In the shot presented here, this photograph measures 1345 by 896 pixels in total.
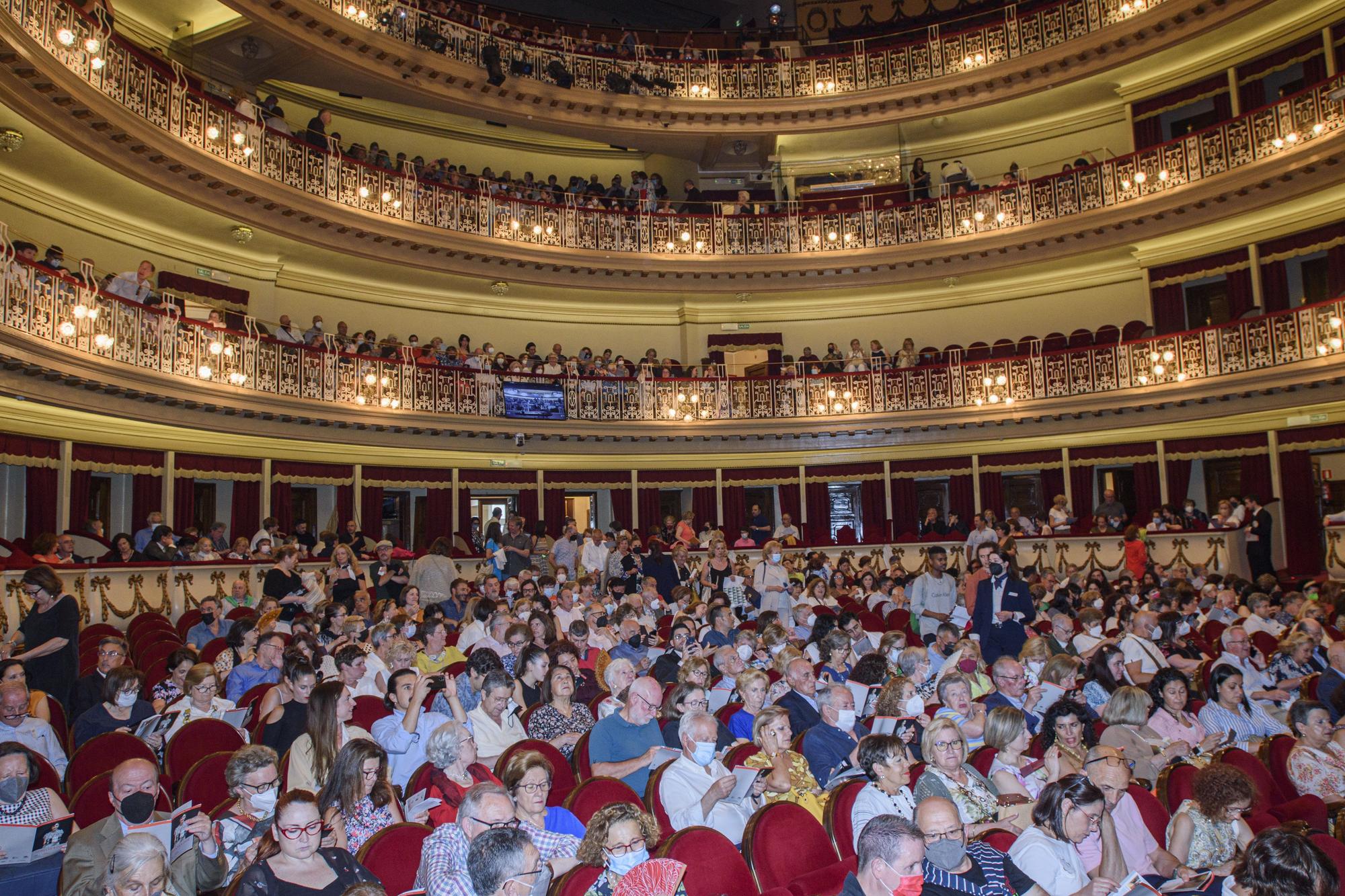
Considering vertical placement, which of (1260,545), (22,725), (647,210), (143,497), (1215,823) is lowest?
(1215,823)

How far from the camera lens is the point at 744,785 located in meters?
5.12

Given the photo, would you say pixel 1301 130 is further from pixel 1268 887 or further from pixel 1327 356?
pixel 1268 887

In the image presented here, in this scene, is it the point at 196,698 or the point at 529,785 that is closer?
the point at 529,785

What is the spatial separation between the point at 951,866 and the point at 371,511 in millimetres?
16954

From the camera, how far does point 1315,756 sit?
588 centimetres

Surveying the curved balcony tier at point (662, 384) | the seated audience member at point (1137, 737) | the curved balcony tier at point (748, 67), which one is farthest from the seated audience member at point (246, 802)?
the curved balcony tier at point (748, 67)

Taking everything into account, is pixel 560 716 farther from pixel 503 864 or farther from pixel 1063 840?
pixel 1063 840

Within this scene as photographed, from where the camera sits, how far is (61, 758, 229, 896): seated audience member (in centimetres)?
418

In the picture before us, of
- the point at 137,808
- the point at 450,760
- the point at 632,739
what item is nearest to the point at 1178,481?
the point at 632,739

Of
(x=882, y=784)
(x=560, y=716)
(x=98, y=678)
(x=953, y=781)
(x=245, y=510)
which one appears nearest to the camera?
(x=882, y=784)

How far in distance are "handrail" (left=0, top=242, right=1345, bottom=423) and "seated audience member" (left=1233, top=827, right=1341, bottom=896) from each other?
483 inches

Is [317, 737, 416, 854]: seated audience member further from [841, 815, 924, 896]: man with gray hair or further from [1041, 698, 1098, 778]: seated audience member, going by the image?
[1041, 698, 1098, 778]: seated audience member

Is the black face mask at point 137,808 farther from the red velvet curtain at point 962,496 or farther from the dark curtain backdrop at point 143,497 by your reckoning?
the red velvet curtain at point 962,496

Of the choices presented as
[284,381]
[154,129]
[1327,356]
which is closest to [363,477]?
[284,381]
